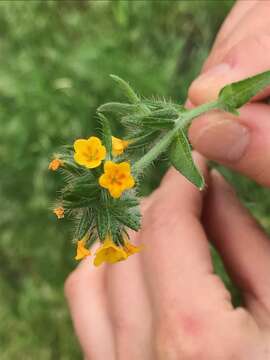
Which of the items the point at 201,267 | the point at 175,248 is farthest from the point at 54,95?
the point at 201,267

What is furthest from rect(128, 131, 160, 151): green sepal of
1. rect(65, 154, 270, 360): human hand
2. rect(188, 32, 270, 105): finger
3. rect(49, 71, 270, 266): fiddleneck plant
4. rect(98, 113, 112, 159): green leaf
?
rect(65, 154, 270, 360): human hand

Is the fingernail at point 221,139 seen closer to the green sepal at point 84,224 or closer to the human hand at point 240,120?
the human hand at point 240,120

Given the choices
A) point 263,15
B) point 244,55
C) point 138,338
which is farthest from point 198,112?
point 138,338

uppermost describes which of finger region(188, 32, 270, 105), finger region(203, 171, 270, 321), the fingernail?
finger region(188, 32, 270, 105)

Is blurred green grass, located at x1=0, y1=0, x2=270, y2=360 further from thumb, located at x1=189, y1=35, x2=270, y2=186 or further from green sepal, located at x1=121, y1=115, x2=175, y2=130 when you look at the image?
green sepal, located at x1=121, y1=115, x2=175, y2=130

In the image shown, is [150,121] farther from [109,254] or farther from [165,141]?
[109,254]

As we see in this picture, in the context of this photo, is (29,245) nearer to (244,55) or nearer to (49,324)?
(49,324)

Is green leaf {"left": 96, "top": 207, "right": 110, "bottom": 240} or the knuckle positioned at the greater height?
green leaf {"left": 96, "top": 207, "right": 110, "bottom": 240}
